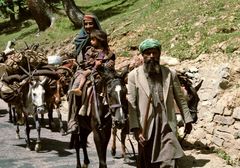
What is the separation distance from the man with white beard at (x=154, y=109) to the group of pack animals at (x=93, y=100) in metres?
0.90

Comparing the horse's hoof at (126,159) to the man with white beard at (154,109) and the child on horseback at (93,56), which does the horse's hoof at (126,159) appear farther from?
the man with white beard at (154,109)

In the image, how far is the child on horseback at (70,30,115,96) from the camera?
9.06m

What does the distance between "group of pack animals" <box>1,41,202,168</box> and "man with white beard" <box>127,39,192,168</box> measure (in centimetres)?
90

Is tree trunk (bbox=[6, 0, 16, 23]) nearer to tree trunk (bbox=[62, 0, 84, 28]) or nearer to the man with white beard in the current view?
tree trunk (bbox=[62, 0, 84, 28])

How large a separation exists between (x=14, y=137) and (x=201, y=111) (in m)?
5.21

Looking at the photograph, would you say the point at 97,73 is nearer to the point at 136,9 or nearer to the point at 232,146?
the point at 232,146

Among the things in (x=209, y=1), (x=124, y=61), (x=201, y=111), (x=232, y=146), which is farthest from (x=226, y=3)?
(x=232, y=146)

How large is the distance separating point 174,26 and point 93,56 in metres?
9.60

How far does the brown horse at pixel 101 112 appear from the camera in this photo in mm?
7727

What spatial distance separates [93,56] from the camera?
934 cm

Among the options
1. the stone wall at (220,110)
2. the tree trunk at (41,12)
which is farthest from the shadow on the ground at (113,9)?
the stone wall at (220,110)

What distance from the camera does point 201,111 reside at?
478 inches

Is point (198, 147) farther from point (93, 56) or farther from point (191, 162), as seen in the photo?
point (93, 56)

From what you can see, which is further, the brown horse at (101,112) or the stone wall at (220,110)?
the stone wall at (220,110)
